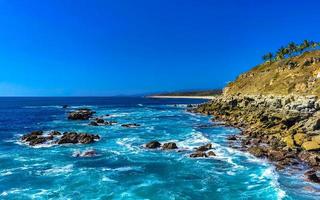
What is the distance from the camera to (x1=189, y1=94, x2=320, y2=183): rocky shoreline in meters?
39.3

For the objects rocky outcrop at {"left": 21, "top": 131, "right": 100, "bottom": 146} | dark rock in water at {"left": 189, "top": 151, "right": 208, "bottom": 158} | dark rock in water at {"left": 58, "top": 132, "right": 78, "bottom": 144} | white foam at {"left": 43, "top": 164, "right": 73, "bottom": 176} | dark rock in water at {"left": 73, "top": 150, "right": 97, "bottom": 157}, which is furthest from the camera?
rocky outcrop at {"left": 21, "top": 131, "right": 100, "bottom": 146}

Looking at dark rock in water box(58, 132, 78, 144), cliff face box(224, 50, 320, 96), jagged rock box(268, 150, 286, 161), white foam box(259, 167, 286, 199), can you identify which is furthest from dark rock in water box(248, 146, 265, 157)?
cliff face box(224, 50, 320, 96)

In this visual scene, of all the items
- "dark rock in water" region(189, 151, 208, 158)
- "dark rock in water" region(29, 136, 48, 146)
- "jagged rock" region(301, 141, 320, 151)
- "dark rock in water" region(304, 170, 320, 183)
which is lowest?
"dark rock in water" region(304, 170, 320, 183)

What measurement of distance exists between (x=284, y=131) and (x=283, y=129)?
176 cm

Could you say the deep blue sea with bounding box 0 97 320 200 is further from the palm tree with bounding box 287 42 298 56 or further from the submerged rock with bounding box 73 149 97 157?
the palm tree with bounding box 287 42 298 56

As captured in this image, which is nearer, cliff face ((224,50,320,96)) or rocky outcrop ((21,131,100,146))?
rocky outcrop ((21,131,100,146))

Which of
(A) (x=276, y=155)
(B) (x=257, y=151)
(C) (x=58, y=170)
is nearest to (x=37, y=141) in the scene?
(C) (x=58, y=170)

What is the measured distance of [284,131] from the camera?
175ft

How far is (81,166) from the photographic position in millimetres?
38750

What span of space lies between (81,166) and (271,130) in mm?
33289

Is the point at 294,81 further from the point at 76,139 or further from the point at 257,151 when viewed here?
the point at 76,139

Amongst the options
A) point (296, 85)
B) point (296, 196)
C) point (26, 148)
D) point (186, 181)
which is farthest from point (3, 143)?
point (296, 85)

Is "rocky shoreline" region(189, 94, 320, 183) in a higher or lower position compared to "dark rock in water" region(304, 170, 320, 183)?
higher

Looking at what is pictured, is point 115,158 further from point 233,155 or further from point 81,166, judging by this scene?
point 233,155
